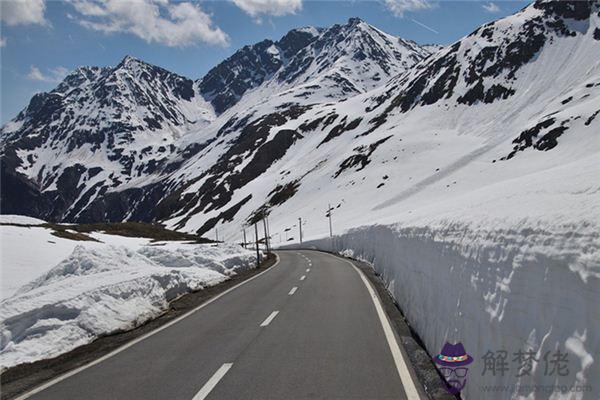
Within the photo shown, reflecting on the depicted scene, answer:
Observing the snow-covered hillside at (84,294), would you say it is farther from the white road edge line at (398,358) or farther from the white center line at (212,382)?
the white road edge line at (398,358)

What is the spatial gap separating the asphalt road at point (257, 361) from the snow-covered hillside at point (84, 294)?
1524 mm

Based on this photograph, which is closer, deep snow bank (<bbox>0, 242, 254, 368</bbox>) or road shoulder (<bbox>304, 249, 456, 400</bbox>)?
road shoulder (<bbox>304, 249, 456, 400</bbox>)

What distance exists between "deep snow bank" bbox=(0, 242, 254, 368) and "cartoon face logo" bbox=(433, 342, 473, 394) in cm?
767

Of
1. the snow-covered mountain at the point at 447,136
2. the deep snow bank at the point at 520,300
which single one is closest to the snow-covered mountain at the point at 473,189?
the deep snow bank at the point at 520,300

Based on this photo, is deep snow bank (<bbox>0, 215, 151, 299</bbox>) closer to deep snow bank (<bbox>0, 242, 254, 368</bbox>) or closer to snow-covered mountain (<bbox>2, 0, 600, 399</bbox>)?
deep snow bank (<bbox>0, 242, 254, 368</bbox>)

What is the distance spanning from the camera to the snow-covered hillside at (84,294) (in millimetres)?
10039

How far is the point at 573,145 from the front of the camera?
2879 inches

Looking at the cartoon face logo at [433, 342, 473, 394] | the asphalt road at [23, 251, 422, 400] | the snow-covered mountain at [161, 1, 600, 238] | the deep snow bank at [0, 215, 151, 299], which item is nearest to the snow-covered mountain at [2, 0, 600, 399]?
the cartoon face logo at [433, 342, 473, 394]

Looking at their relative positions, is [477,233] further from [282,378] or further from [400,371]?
[282,378]


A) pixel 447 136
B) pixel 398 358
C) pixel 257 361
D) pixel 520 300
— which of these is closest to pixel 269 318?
pixel 257 361

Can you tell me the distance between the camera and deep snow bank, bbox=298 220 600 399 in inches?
137

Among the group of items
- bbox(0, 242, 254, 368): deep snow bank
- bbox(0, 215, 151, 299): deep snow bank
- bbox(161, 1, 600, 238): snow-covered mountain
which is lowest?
bbox(0, 242, 254, 368): deep snow bank

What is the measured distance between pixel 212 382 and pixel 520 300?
4.63 m

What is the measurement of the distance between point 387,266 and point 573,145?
69294mm
